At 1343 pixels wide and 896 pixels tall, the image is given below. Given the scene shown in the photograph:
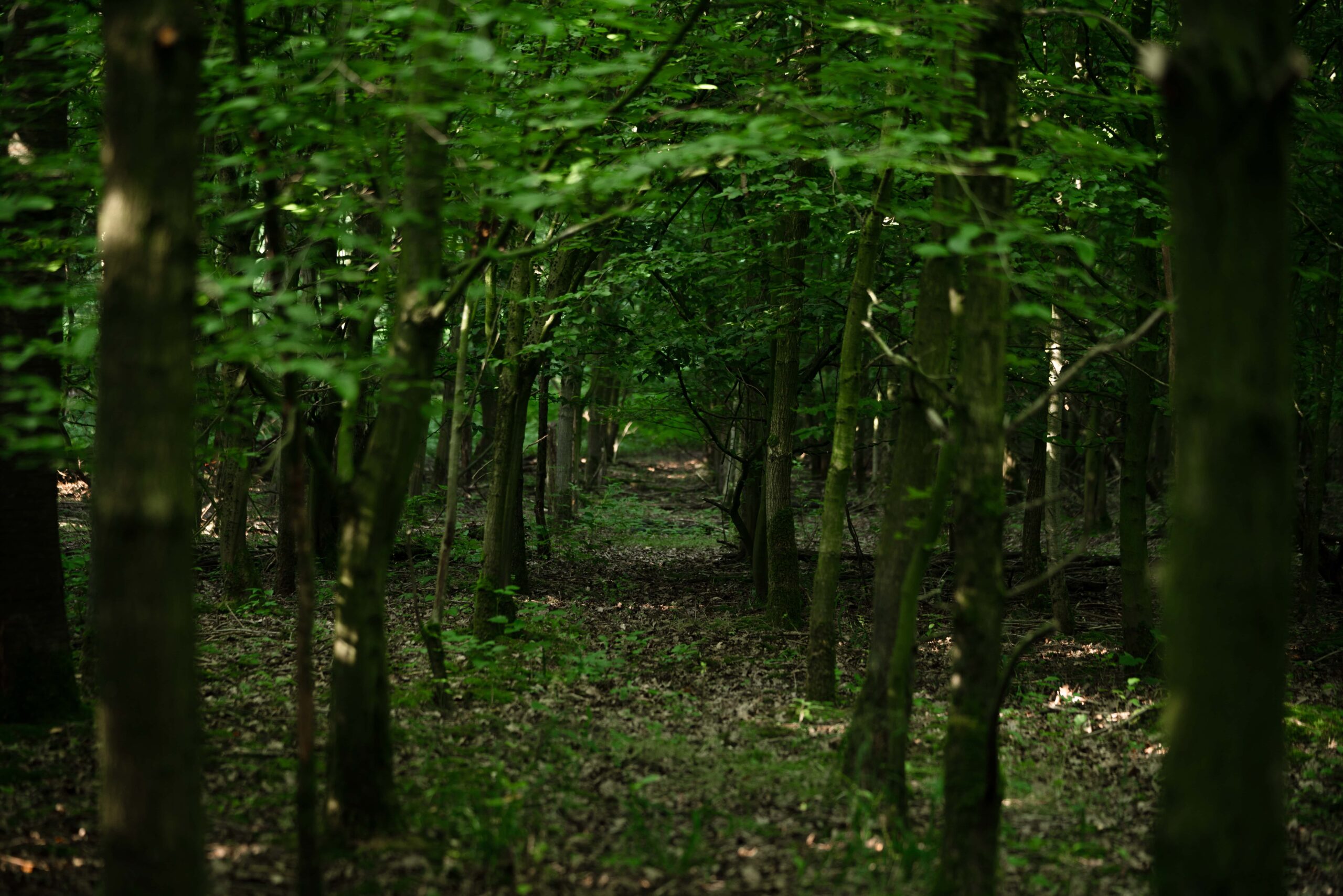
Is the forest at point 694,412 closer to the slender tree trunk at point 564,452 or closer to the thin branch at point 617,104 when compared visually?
the thin branch at point 617,104

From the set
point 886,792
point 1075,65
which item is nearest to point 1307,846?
point 886,792

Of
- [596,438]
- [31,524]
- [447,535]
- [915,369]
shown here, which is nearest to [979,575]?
[915,369]

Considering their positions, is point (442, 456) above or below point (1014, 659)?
above

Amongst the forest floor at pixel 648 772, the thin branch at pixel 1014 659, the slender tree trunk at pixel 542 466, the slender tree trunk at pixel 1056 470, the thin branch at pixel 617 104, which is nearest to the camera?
the thin branch at pixel 1014 659

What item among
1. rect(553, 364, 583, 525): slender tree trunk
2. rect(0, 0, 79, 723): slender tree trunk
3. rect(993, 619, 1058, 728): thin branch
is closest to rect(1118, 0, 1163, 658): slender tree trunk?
rect(993, 619, 1058, 728): thin branch

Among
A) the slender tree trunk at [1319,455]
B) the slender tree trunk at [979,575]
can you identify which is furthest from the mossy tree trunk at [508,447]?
the slender tree trunk at [1319,455]

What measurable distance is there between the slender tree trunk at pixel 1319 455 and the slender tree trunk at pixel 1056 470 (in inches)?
106

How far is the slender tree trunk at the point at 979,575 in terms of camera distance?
3887 millimetres

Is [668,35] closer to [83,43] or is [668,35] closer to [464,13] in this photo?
[464,13]

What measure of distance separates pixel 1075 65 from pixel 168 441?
11.8 meters

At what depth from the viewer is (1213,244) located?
2594 millimetres

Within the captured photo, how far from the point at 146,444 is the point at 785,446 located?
783 cm

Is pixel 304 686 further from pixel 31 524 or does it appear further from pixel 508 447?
pixel 508 447

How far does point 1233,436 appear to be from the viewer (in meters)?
2.57
